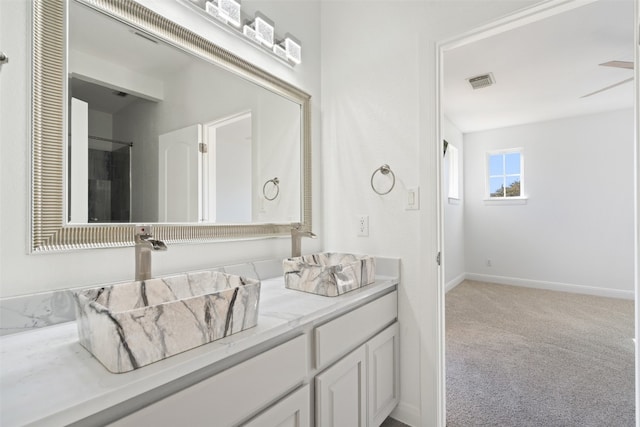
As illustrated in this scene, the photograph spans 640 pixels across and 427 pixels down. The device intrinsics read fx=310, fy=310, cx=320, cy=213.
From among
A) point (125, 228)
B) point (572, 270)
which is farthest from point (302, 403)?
point (572, 270)

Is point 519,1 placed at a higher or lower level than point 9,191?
higher

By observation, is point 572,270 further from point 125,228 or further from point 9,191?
point 9,191

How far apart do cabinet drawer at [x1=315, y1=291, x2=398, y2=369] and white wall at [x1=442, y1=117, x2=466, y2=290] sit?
3220mm

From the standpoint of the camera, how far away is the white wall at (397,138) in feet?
5.24

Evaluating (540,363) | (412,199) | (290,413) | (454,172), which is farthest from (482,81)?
(290,413)

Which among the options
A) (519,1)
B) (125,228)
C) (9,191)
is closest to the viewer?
(9,191)

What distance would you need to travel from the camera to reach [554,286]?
470 centimetres

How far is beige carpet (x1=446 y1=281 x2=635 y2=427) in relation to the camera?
182 centimetres

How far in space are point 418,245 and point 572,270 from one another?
440 cm

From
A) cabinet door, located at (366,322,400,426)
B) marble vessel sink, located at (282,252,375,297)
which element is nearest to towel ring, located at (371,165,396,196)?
marble vessel sink, located at (282,252,375,297)

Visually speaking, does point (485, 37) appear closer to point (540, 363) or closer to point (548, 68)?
point (548, 68)

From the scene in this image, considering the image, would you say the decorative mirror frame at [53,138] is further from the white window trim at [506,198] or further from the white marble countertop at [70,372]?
the white window trim at [506,198]

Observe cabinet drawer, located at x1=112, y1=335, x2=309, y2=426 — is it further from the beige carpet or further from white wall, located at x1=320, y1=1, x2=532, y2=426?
the beige carpet

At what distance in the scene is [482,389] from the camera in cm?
205
